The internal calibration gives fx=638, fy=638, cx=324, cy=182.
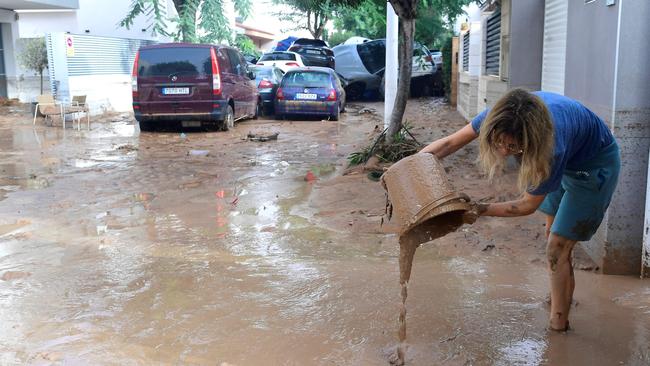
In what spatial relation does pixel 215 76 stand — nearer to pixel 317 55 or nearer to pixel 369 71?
pixel 369 71

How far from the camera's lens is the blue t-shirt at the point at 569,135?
2.99 meters

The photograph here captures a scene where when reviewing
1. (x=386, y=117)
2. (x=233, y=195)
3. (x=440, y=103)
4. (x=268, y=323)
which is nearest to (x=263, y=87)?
(x=440, y=103)

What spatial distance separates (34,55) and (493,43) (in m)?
13.5

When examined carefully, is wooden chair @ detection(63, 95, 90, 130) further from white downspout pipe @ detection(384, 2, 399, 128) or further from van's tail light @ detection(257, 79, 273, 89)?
white downspout pipe @ detection(384, 2, 399, 128)

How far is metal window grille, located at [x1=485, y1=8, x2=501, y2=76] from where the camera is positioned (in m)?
10.3

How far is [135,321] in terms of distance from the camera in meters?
4.00

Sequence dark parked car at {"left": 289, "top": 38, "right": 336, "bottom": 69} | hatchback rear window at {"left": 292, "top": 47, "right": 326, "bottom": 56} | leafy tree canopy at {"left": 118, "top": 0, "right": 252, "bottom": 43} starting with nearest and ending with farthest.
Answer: leafy tree canopy at {"left": 118, "top": 0, "right": 252, "bottom": 43}
dark parked car at {"left": 289, "top": 38, "right": 336, "bottom": 69}
hatchback rear window at {"left": 292, "top": 47, "right": 326, "bottom": 56}

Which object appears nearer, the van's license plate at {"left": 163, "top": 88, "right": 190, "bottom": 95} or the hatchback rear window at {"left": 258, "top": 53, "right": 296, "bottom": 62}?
the van's license plate at {"left": 163, "top": 88, "right": 190, "bottom": 95}

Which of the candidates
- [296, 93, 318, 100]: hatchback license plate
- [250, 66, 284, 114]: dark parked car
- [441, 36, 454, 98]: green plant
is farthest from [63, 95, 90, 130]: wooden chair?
[441, 36, 454, 98]: green plant

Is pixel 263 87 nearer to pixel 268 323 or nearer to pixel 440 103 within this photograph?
pixel 440 103

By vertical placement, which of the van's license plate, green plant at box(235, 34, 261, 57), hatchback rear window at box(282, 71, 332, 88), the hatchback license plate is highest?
green plant at box(235, 34, 261, 57)

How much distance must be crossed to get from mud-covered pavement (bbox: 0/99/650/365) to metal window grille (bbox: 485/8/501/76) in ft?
9.14

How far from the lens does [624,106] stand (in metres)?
4.38

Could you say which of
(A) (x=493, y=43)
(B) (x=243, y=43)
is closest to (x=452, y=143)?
(A) (x=493, y=43)
